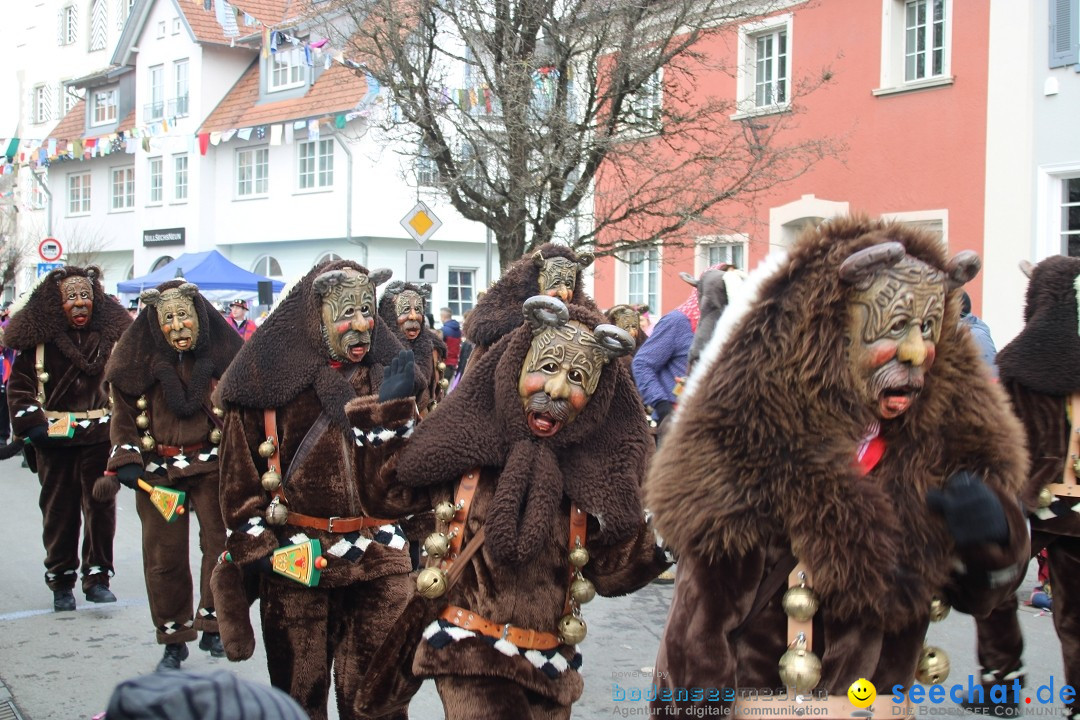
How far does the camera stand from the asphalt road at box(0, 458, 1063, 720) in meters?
5.62

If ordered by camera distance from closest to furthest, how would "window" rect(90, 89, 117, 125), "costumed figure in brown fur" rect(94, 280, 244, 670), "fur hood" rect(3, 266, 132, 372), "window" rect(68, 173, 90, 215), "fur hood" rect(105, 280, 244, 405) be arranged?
"costumed figure in brown fur" rect(94, 280, 244, 670)
"fur hood" rect(105, 280, 244, 405)
"fur hood" rect(3, 266, 132, 372)
"window" rect(90, 89, 117, 125)
"window" rect(68, 173, 90, 215)

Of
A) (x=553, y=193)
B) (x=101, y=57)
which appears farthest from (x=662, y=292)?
(x=101, y=57)

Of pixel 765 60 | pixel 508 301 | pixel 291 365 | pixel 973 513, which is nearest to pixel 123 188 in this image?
pixel 765 60

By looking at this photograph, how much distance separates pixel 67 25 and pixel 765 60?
34.0m

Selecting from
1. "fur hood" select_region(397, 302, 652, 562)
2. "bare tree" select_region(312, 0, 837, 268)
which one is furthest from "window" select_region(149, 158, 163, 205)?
"fur hood" select_region(397, 302, 652, 562)

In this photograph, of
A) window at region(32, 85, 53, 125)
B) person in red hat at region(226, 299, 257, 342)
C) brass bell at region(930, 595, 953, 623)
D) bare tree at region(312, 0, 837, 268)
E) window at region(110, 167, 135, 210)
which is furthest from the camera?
window at region(32, 85, 53, 125)

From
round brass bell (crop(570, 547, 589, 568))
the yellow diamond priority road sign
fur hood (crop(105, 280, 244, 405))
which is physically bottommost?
round brass bell (crop(570, 547, 589, 568))

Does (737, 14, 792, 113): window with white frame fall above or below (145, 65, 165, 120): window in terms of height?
below

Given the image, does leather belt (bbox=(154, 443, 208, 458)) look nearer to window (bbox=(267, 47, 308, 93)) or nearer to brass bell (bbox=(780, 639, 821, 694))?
brass bell (bbox=(780, 639, 821, 694))

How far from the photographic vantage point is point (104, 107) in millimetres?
38500

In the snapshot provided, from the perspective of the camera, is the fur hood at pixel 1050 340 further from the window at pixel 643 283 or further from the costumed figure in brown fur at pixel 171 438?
the window at pixel 643 283

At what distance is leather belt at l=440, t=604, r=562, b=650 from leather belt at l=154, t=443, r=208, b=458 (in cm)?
336

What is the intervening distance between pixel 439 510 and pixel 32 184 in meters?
44.5

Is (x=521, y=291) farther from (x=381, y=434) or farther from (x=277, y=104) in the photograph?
(x=277, y=104)
